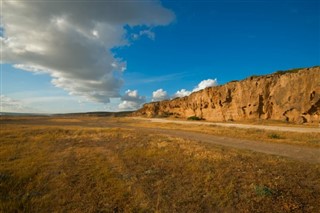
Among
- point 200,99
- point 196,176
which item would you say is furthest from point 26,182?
point 200,99

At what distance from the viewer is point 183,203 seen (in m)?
7.33

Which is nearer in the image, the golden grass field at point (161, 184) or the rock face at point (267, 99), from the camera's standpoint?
the golden grass field at point (161, 184)

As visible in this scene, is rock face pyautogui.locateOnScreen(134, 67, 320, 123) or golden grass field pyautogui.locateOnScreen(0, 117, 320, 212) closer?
golden grass field pyautogui.locateOnScreen(0, 117, 320, 212)

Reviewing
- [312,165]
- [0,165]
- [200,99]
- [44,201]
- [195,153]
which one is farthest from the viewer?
[200,99]

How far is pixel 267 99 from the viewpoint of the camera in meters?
46.8

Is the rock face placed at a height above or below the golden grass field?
above

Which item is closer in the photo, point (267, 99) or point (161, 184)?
point (161, 184)

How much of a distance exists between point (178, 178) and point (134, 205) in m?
2.80

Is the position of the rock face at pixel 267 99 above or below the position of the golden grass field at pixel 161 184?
above

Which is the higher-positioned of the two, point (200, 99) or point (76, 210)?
point (200, 99)

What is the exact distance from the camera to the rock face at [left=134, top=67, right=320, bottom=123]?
37.7m

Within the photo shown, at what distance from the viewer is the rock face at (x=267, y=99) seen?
37.7 metres

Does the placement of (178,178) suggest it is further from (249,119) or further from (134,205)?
(249,119)

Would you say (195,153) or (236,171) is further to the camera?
(195,153)
